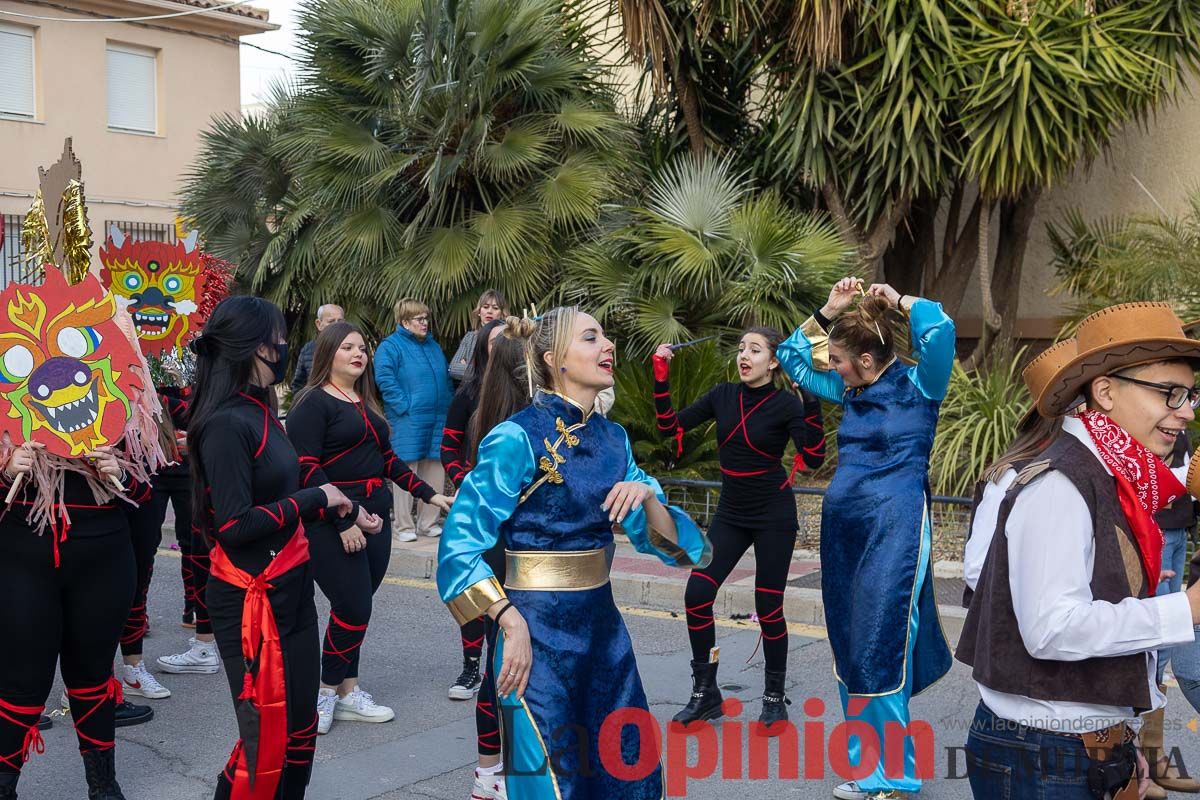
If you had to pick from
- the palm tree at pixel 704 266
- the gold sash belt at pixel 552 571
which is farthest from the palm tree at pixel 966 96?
the gold sash belt at pixel 552 571

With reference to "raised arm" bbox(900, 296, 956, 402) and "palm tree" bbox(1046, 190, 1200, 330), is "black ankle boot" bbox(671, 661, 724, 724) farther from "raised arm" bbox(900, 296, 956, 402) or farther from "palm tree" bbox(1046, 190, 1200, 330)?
"palm tree" bbox(1046, 190, 1200, 330)

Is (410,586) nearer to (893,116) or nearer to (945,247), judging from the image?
(893,116)

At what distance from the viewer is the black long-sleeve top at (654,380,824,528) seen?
587 cm

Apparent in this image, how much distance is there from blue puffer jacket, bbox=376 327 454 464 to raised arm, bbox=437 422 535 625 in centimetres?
617

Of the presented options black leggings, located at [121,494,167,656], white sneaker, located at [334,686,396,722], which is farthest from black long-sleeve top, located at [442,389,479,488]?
black leggings, located at [121,494,167,656]

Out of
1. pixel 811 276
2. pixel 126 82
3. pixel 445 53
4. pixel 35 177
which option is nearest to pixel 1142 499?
pixel 811 276

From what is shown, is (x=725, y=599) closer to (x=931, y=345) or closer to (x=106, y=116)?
(x=931, y=345)

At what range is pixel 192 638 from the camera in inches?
282

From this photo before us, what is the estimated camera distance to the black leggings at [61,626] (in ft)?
14.3

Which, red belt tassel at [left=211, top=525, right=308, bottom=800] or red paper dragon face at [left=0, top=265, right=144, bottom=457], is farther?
red paper dragon face at [left=0, top=265, right=144, bottom=457]

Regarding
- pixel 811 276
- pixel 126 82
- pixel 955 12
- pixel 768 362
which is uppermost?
pixel 126 82

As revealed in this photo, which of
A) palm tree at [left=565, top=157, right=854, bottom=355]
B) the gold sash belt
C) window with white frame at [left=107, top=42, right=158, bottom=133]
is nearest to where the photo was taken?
the gold sash belt

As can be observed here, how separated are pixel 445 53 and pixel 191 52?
15.9 metres

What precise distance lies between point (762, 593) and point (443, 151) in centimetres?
741
